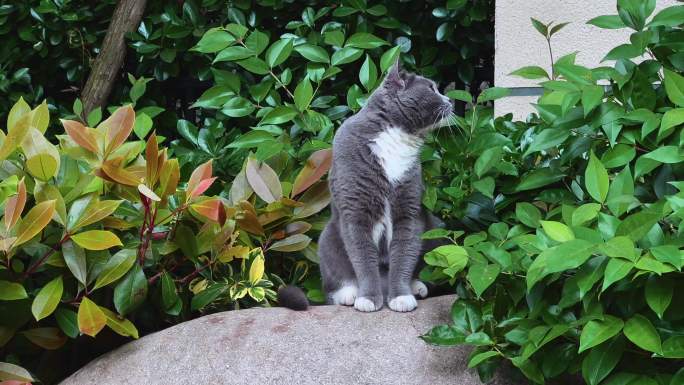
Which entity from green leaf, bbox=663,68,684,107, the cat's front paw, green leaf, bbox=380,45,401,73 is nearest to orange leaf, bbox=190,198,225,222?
the cat's front paw

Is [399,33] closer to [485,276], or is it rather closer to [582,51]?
[582,51]

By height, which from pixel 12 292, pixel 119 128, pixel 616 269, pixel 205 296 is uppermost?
pixel 616 269

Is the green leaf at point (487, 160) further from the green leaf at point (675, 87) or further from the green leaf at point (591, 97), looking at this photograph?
the green leaf at point (675, 87)

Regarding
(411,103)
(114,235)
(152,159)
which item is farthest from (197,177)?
(411,103)

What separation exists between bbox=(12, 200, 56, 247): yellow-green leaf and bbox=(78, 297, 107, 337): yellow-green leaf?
300 millimetres

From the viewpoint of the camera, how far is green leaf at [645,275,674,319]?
2039mm

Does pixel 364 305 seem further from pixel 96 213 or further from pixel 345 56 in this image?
pixel 345 56

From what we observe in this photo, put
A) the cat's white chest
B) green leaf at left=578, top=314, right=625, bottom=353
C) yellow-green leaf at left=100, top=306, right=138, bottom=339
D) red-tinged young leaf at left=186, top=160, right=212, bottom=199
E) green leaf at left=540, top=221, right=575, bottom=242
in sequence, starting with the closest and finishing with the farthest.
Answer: green leaf at left=578, top=314, right=625, bottom=353
green leaf at left=540, top=221, right=575, bottom=242
yellow-green leaf at left=100, top=306, right=138, bottom=339
red-tinged young leaf at left=186, top=160, right=212, bottom=199
the cat's white chest

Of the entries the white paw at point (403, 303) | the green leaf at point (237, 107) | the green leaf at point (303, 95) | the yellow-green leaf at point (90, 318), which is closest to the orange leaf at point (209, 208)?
the yellow-green leaf at point (90, 318)

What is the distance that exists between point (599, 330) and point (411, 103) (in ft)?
4.84

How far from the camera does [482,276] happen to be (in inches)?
95.2

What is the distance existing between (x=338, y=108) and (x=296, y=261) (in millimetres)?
→ 953

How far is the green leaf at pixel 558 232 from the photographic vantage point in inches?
85.7

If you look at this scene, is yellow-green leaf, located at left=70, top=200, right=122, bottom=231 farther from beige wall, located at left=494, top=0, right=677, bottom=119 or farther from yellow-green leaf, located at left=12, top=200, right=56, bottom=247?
beige wall, located at left=494, top=0, right=677, bottom=119
